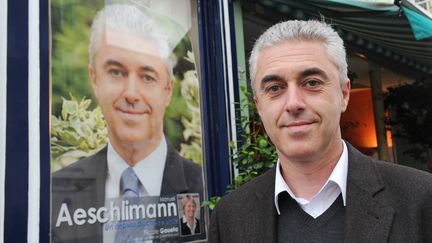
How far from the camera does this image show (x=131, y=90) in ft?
10.8

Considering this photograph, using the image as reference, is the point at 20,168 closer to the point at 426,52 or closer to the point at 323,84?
the point at 323,84

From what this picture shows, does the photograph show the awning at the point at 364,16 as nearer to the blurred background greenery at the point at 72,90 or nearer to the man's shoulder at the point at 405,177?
the blurred background greenery at the point at 72,90

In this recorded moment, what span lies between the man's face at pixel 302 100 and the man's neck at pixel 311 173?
0.09 ft

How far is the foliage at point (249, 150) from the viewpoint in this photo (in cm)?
343

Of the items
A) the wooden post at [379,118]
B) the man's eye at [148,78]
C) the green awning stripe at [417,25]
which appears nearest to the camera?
the man's eye at [148,78]

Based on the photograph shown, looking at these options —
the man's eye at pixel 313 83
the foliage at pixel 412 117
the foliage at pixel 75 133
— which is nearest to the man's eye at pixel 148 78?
the foliage at pixel 75 133

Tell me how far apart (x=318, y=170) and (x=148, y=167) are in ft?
7.09

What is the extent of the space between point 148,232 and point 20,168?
3.61ft

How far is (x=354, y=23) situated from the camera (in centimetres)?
473

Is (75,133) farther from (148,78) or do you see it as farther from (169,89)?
(169,89)

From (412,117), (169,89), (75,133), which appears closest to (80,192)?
(75,133)

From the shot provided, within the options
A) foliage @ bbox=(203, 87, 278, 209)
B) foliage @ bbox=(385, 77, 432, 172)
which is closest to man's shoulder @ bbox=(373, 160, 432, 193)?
foliage @ bbox=(203, 87, 278, 209)

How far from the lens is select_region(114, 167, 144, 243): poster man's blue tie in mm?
3057

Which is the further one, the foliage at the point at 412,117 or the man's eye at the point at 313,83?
the foliage at the point at 412,117
